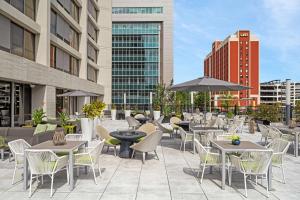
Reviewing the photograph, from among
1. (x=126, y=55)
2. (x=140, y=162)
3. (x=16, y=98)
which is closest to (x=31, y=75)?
(x=16, y=98)

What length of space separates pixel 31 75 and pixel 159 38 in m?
45.4

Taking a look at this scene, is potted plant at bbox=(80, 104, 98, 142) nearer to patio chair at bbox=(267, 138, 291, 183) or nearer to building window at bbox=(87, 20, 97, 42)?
patio chair at bbox=(267, 138, 291, 183)

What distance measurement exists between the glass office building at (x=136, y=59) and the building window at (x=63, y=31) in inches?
1218

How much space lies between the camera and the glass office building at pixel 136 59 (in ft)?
195

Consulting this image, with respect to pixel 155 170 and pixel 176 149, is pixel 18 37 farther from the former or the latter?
pixel 155 170

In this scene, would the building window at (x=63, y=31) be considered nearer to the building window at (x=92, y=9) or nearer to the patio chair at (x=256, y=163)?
the building window at (x=92, y=9)

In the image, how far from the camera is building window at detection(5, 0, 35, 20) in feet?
54.0

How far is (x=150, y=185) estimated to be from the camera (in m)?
5.71

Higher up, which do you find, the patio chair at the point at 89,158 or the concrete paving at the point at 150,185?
the patio chair at the point at 89,158

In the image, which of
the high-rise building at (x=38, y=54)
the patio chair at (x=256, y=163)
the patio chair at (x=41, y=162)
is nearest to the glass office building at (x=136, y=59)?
the high-rise building at (x=38, y=54)

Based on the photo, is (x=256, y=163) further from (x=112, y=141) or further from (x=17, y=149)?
(x=112, y=141)

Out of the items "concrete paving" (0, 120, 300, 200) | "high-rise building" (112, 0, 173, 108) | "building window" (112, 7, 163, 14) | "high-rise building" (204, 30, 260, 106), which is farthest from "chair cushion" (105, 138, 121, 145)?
"high-rise building" (204, 30, 260, 106)

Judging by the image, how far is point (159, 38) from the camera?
5972 centimetres

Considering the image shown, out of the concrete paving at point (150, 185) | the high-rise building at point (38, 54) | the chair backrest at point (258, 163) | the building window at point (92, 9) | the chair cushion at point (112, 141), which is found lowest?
the concrete paving at point (150, 185)
